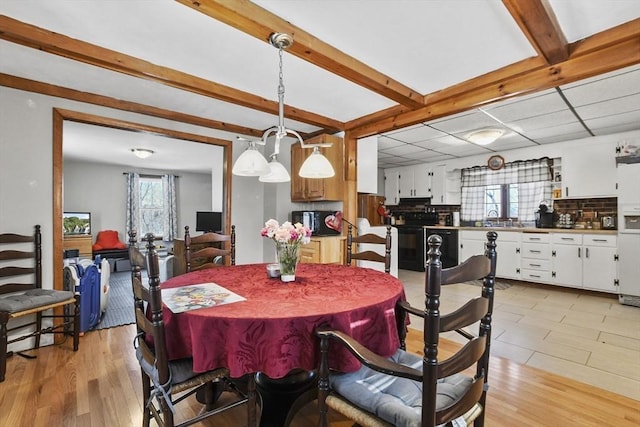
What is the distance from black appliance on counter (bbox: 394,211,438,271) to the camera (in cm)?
596

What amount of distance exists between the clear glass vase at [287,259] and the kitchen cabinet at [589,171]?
4.83m

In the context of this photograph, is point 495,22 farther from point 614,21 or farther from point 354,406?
point 354,406

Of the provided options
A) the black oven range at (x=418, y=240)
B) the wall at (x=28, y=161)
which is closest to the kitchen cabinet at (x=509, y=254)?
the black oven range at (x=418, y=240)

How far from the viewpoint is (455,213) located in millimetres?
5965

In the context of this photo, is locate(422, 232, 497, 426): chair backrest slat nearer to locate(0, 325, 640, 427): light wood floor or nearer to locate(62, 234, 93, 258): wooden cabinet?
locate(0, 325, 640, 427): light wood floor

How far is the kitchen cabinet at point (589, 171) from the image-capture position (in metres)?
4.23

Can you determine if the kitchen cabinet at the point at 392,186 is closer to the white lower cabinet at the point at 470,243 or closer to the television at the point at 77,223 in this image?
the white lower cabinet at the point at 470,243

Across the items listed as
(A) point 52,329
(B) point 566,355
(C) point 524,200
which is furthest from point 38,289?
(C) point 524,200

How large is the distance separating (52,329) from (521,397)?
359 centimetres

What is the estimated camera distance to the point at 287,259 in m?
1.78

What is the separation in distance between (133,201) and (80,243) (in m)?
1.60

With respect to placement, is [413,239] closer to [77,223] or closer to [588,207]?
[588,207]

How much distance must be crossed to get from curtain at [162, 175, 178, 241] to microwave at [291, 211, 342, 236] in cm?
540

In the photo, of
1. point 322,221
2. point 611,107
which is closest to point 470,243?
point 611,107
